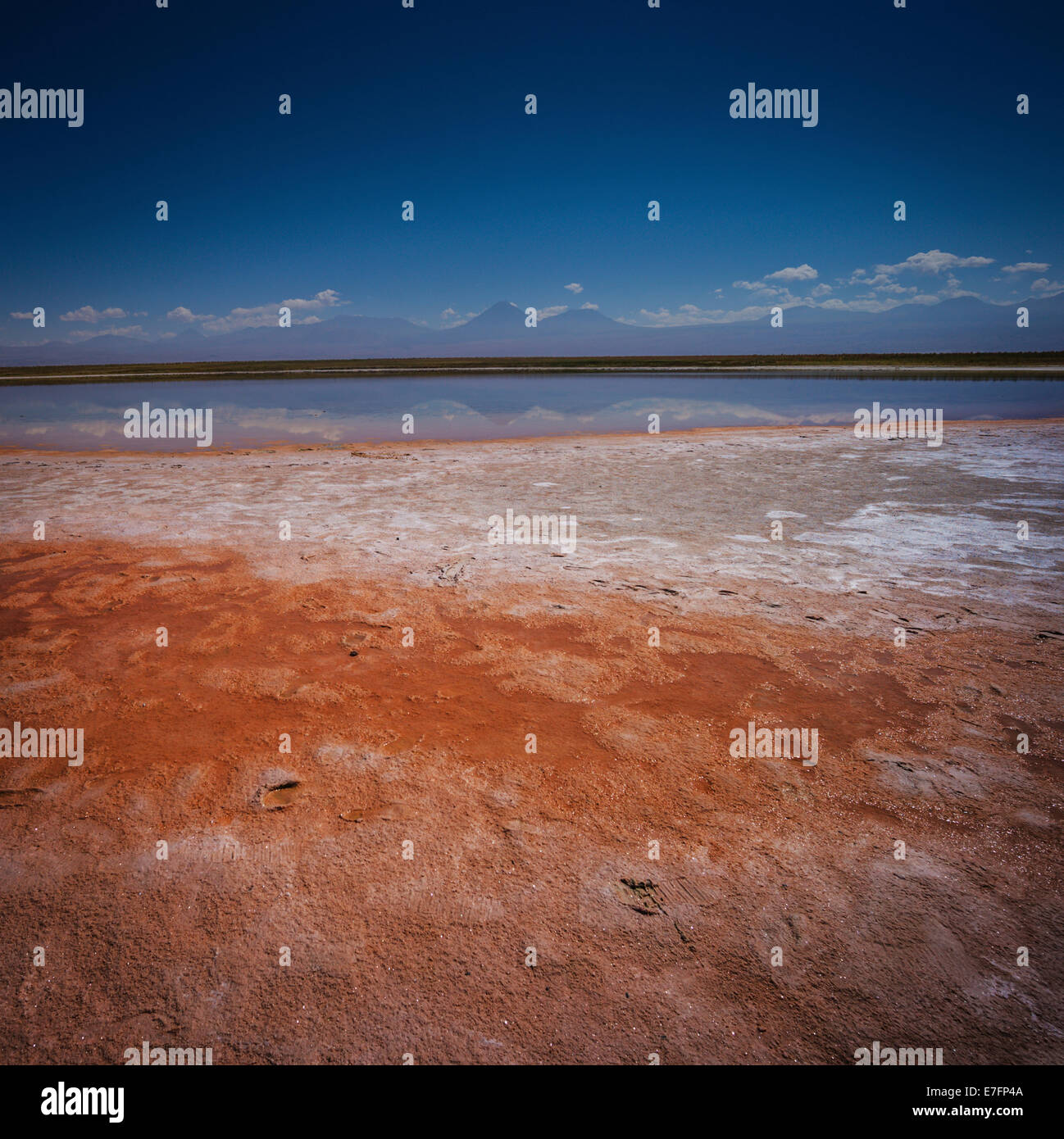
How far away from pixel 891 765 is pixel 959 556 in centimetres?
387

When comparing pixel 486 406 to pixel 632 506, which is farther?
pixel 486 406

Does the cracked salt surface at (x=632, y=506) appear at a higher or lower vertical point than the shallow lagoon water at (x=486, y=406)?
lower

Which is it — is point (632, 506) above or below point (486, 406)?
below

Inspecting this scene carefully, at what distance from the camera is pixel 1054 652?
13.3 ft

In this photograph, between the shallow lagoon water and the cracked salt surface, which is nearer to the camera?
the cracked salt surface

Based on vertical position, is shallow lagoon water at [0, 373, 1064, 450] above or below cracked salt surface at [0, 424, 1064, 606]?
above

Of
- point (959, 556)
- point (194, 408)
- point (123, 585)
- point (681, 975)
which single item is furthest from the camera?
point (194, 408)

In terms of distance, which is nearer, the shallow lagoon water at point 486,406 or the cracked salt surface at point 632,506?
the cracked salt surface at point 632,506

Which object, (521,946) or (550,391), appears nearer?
(521,946)

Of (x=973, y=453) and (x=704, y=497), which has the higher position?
(x=973, y=453)
